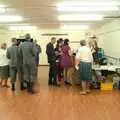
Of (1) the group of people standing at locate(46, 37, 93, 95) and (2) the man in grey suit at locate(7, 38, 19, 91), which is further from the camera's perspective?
(2) the man in grey suit at locate(7, 38, 19, 91)

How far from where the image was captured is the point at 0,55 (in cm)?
853

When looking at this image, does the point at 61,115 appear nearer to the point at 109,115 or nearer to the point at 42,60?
the point at 109,115

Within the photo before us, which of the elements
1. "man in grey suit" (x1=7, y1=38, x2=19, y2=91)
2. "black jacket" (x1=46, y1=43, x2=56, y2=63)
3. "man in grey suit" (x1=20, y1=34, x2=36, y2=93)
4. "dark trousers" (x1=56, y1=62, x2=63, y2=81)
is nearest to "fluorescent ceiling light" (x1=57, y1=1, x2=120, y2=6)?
"black jacket" (x1=46, y1=43, x2=56, y2=63)

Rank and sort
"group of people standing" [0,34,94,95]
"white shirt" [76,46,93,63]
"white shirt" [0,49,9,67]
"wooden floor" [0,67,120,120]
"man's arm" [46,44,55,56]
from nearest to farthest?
"wooden floor" [0,67,120,120] < "white shirt" [76,46,93,63] < "group of people standing" [0,34,94,95] < "white shirt" [0,49,9,67] < "man's arm" [46,44,55,56]

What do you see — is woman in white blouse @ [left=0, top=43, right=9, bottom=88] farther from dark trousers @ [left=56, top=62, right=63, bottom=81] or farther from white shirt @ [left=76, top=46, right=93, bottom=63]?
white shirt @ [left=76, top=46, right=93, bottom=63]

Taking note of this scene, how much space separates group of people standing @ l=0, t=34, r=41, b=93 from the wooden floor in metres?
0.40

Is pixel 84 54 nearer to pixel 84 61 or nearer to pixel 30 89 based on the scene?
pixel 84 61

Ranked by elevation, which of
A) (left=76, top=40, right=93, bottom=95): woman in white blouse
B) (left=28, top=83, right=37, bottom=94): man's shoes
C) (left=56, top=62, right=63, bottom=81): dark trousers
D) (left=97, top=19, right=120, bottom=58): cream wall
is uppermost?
(left=97, top=19, right=120, bottom=58): cream wall

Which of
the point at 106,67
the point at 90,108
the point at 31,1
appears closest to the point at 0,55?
the point at 31,1

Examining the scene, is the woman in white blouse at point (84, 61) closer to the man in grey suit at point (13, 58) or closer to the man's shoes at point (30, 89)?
the man's shoes at point (30, 89)

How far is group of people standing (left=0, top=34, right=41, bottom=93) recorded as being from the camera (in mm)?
7660

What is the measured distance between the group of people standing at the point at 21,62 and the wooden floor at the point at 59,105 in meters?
0.40

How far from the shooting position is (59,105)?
6.38 meters

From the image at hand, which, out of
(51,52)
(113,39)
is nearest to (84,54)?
(51,52)
